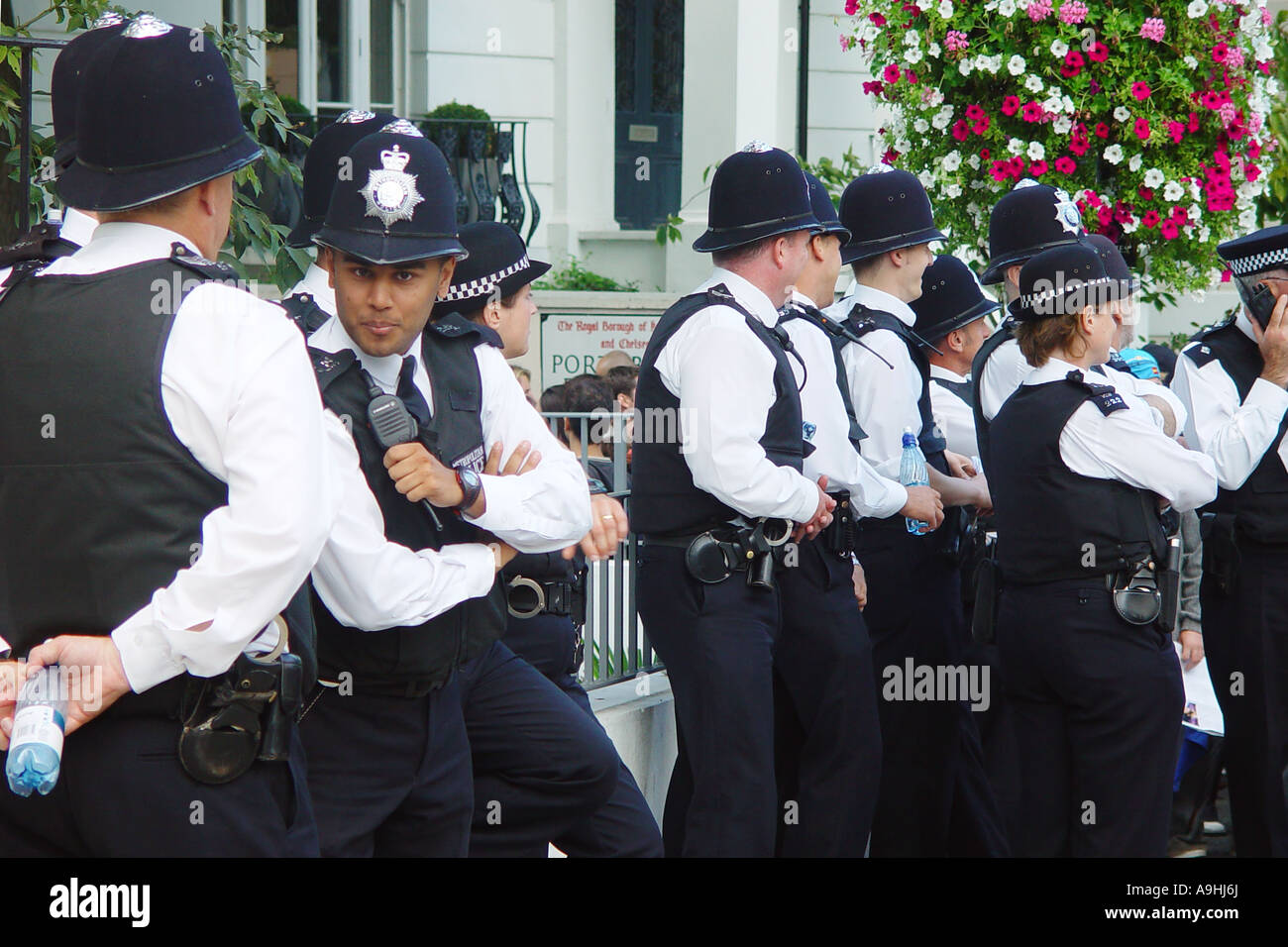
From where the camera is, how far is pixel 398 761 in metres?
3.13

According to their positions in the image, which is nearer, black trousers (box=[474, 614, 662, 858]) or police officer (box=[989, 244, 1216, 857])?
black trousers (box=[474, 614, 662, 858])

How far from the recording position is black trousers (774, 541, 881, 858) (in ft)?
14.5

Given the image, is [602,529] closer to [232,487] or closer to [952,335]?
[232,487]

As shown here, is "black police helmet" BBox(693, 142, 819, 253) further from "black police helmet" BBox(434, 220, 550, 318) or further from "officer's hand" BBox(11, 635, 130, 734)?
"officer's hand" BBox(11, 635, 130, 734)

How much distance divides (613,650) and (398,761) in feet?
7.32

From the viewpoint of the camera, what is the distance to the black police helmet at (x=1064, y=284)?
170 inches

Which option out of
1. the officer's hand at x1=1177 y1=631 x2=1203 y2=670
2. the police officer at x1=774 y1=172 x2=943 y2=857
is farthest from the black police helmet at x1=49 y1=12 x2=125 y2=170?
the officer's hand at x1=1177 y1=631 x2=1203 y2=670

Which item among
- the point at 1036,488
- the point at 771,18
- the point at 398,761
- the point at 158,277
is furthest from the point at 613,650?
the point at 771,18

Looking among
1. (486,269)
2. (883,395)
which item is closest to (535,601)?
(486,269)

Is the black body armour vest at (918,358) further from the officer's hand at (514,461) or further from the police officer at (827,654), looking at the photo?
the officer's hand at (514,461)

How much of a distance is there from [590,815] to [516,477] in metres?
1.05

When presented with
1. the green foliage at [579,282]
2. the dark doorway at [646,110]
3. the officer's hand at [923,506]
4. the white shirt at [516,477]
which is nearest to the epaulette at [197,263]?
the white shirt at [516,477]

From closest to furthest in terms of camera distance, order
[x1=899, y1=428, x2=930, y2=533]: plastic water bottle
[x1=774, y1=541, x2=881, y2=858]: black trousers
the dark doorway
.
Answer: [x1=774, y1=541, x2=881, y2=858]: black trousers
[x1=899, y1=428, x2=930, y2=533]: plastic water bottle
the dark doorway

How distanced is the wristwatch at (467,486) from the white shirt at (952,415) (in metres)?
2.97
